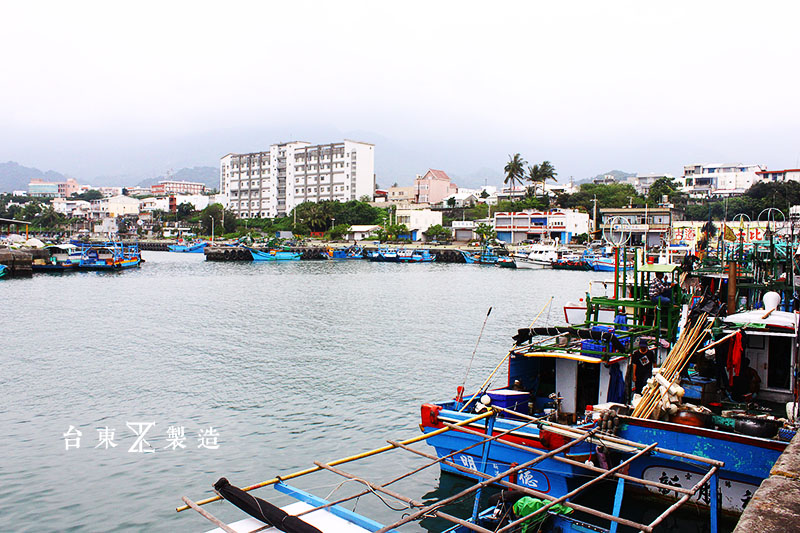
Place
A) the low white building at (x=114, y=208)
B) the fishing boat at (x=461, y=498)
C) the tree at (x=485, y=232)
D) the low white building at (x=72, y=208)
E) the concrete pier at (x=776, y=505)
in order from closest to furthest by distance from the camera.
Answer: the concrete pier at (x=776, y=505), the fishing boat at (x=461, y=498), the tree at (x=485, y=232), the low white building at (x=114, y=208), the low white building at (x=72, y=208)

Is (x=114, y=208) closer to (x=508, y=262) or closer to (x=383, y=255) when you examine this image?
(x=383, y=255)

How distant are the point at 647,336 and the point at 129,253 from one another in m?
69.1

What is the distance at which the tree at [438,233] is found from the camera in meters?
99.1

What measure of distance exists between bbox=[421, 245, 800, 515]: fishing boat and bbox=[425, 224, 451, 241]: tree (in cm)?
8527

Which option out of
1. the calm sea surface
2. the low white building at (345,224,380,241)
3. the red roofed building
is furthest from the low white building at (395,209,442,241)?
the calm sea surface

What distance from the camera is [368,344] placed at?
78.7 ft

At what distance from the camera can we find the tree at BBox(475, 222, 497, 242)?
299 feet

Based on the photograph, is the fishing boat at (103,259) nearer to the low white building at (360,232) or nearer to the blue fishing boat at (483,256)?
the blue fishing boat at (483,256)

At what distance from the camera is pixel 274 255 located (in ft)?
268

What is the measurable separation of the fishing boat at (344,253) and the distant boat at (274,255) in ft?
17.3

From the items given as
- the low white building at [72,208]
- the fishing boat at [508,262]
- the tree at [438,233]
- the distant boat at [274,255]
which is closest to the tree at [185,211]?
the low white building at [72,208]

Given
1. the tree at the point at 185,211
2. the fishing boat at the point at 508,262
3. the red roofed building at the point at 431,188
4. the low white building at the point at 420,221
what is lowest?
the fishing boat at the point at 508,262

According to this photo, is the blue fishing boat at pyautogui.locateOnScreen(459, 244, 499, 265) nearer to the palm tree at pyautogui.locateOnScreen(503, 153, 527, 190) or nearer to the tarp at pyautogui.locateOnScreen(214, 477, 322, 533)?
the palm tree at pyautogui.locateOnScreen(503, 153, 527, 190)

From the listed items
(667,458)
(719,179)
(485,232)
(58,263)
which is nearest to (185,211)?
(485,232)
